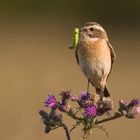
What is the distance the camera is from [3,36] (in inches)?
900

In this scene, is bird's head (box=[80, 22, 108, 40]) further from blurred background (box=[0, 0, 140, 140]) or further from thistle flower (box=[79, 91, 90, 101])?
blurred background (box=[0, 0, 140, 140])

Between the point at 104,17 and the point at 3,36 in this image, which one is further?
the point at 104,17

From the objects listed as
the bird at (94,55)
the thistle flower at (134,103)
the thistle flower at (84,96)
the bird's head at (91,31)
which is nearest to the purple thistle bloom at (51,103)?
the thistle flower at (84,96)

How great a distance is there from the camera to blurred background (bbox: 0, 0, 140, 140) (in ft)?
45.9

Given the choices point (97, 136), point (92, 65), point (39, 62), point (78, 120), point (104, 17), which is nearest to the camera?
point (78, 120)

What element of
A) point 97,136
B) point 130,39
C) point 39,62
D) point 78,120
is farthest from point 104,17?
point 78,120

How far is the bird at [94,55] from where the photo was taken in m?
8.46

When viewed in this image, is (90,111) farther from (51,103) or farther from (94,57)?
(94,57)

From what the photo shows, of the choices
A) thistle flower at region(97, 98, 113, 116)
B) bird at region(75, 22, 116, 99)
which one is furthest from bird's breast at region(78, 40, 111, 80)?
thistle flower at region(97, 98, 113, 116)

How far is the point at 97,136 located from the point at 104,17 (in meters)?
11.1

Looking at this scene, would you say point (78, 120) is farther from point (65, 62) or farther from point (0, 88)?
point (65, 62)

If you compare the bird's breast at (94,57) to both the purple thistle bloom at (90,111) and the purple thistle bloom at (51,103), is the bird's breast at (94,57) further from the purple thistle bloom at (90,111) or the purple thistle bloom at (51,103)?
the purple thistle bloom at (90,111)

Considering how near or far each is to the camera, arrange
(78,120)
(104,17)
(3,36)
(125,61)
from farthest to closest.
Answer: (104,17)
(3,36)
(125,61)
(78,120)

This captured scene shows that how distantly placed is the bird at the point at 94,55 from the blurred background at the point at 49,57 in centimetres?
204
